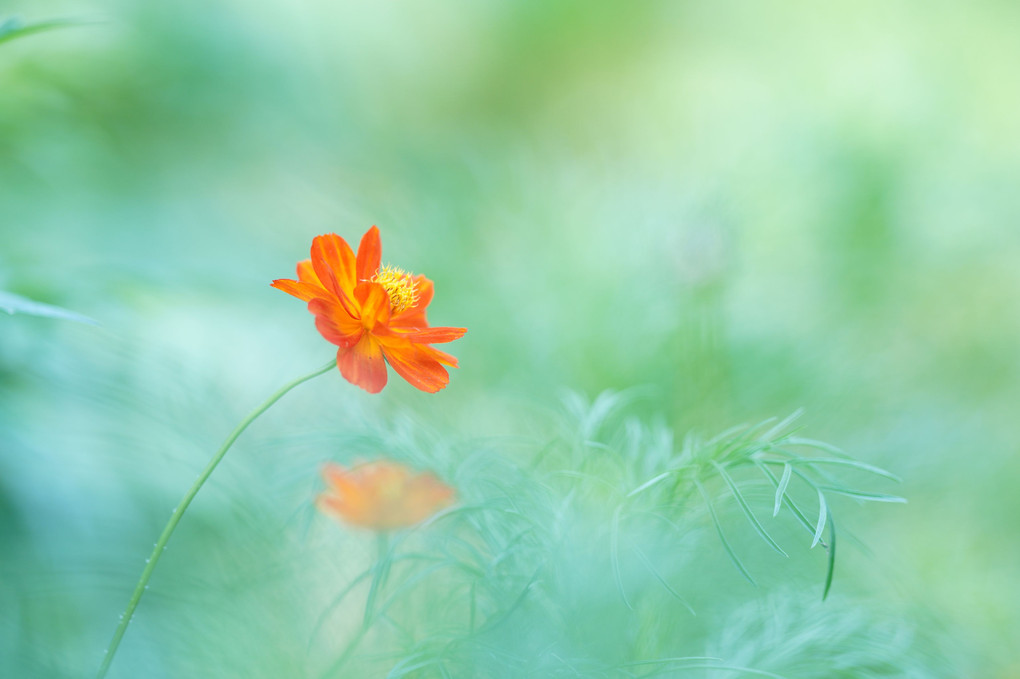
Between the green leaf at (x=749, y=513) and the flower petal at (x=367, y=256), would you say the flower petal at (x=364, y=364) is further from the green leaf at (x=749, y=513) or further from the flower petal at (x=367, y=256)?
the green leaf at (x=749, y=513)

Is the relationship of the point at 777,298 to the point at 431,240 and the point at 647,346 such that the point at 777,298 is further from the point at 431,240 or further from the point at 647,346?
the point at 431,240

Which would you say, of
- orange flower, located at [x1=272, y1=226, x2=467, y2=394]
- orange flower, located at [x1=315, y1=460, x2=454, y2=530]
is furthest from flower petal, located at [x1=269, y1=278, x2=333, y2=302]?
orange flower, located at [x1=315, y1=460, x2=454, y2=530]

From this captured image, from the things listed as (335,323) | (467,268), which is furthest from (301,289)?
(467,268)

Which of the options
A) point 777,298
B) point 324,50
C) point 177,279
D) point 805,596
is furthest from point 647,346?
point 324,50

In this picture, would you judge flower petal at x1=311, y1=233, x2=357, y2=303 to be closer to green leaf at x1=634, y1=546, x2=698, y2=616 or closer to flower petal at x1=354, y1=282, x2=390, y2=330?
flower petal at x1=354, y1=282, x2=390, y2=330

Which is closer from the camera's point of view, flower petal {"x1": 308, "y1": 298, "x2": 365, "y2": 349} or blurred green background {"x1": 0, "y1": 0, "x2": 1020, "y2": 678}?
flower petal {"x1": 308, "y1": 298, "x2": 365, "y2": 349}

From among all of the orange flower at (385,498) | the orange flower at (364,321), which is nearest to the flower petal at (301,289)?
the orange flower at (364,321)
